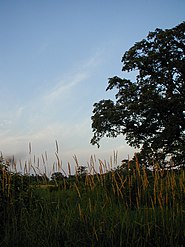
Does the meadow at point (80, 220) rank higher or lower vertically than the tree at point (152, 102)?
lower

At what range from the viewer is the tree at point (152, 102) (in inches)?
630

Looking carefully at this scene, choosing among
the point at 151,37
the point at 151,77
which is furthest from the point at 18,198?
the point at 151,37

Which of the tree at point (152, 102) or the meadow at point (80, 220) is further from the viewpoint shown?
the tree at point (152, 102)

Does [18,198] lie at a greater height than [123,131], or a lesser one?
lesser

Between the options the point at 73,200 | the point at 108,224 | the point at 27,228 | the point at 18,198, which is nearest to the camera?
the point at 108,224

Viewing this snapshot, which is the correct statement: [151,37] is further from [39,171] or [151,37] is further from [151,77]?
[39,171]

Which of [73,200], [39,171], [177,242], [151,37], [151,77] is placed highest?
[151,37]

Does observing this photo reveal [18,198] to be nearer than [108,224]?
No

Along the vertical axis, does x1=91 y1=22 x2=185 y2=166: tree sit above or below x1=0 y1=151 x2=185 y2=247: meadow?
above

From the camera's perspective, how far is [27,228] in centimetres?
422

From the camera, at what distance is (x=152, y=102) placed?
15.9 meters

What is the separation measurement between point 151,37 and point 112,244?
16256 millimetres

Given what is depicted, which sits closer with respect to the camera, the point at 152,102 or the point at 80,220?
the point at 80,220

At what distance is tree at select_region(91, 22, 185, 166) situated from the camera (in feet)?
52.5
